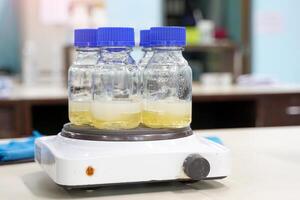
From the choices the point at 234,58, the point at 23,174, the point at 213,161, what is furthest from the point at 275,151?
the point at 234,58

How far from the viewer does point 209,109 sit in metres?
2.85

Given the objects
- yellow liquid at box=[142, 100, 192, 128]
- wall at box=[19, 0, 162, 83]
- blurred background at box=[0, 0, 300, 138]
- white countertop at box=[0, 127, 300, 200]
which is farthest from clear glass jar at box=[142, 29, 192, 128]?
wall at box=[19, 0, 162, 83]

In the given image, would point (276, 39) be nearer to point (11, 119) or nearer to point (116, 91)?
point (11, 119)

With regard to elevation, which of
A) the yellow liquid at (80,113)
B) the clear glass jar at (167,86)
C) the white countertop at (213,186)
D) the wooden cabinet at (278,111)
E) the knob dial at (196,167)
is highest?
the clear glass jar at (167,86)

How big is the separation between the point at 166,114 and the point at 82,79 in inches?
7.2

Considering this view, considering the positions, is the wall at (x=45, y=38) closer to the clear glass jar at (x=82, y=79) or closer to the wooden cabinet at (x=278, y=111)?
the wooden cabinet at (x=278, y=111)

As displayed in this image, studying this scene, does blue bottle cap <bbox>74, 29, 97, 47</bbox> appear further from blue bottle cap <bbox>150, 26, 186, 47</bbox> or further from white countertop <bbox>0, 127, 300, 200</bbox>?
white countertop <bbox>0, 127, 300, 200</bbox>

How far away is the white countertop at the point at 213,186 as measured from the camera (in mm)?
711

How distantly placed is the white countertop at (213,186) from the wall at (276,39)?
3481mm

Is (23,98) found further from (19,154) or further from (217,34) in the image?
(217,34)

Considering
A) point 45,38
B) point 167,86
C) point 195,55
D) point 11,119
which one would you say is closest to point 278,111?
point 11,119

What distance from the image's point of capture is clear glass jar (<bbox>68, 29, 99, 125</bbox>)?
812mm

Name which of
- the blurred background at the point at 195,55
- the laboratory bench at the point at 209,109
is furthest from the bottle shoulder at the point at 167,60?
the laboratory bench at the point at 209,109

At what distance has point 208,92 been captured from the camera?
2.48m
